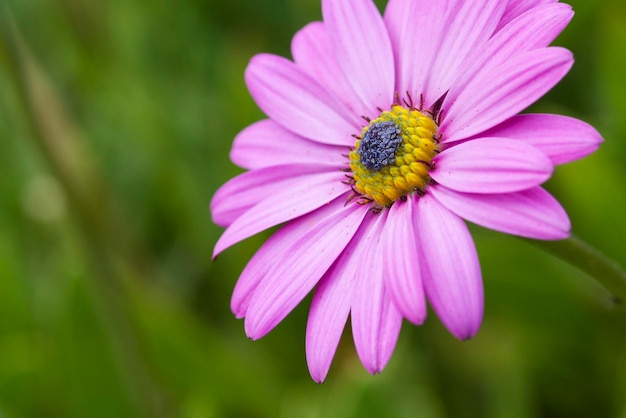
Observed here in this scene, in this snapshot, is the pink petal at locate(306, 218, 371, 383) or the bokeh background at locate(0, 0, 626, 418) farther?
the bokeh background at locate(0, 0, 626, 418)

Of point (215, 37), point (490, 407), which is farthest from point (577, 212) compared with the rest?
point (215, 37)

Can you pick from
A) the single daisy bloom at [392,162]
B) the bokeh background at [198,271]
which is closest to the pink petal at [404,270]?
the single daisy bloom at [392,162]

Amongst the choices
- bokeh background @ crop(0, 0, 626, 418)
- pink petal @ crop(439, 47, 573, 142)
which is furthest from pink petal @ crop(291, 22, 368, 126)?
bokeh background @ crop(0, 0, 626, 418)

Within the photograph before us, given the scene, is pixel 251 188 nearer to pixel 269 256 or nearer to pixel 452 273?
pixel 269 256

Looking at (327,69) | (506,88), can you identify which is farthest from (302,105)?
(506,88)

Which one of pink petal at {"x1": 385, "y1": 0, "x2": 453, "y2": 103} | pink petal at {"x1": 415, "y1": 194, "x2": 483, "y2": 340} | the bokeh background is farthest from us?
the bokeh background

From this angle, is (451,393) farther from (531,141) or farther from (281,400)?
(531,141)

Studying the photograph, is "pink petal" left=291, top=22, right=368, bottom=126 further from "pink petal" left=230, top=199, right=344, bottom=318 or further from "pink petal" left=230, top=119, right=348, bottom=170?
"pink petal" left=230, top=199, right=344, bottom=318
